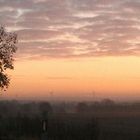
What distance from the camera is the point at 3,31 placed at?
4834 cm

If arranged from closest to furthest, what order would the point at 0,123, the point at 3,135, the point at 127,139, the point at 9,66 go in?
the point at 3,135 < the point at 127,139 < the point at 9,66 < the point at 0,123

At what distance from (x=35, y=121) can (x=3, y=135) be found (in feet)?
20.9

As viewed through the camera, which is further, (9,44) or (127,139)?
(9,44)

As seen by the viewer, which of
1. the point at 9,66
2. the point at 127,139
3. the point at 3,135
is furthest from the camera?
the point at 9,66

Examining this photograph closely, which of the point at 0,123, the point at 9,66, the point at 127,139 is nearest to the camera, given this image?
the point at 127,139

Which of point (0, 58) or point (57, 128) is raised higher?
point (0, 58)

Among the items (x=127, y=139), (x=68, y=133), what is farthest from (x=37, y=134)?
(x=127, y=139)

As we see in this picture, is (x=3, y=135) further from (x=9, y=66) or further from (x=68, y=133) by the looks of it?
(x=9, y=66)

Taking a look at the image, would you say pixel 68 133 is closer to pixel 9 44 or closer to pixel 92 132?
pixel 92 132

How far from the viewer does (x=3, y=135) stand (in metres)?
40.8

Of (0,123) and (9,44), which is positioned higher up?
(9,44)

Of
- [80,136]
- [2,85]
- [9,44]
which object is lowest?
[80,136]

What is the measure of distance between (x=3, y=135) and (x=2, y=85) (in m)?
8.21

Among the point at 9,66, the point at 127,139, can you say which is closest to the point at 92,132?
the point at 127,139
